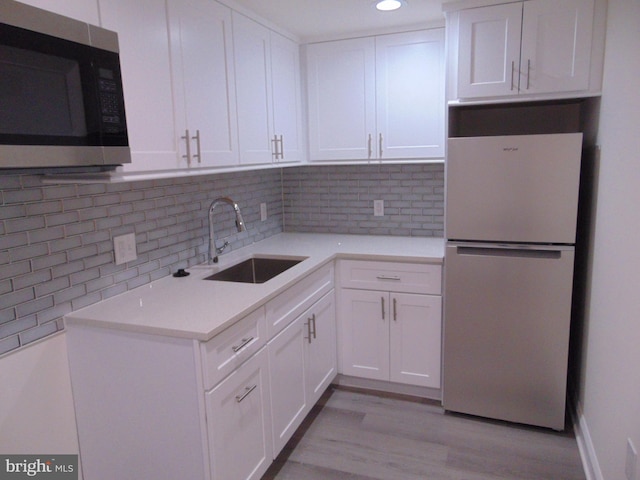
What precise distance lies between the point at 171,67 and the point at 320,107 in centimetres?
135

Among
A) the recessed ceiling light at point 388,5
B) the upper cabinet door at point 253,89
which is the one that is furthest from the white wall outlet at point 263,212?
the recessed ceiling light at point 388,5

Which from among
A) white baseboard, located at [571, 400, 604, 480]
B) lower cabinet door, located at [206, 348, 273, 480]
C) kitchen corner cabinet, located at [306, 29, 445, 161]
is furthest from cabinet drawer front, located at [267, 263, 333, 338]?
white baseboard, located at [571, 400, 604, 480]

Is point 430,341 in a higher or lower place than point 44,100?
lower

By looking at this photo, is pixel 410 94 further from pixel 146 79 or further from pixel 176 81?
pixel 146 79

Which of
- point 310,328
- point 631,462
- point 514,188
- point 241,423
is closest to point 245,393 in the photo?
point 241,423

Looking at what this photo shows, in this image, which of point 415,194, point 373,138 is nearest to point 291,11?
point 373,138

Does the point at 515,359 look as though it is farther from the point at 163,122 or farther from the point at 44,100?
the point at 44,100

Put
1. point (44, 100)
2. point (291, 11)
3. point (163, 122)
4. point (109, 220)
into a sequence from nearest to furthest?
1. point (44, 100)
2. point (163, 122)
3. point (109, 220)
4. point (291, 11)

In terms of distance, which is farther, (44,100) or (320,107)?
(320,107)

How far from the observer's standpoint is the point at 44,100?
1223 mm

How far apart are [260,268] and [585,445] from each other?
1891mm

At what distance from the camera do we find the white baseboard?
2010mm

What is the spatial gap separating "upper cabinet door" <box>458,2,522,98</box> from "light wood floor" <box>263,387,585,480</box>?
177 centimetres

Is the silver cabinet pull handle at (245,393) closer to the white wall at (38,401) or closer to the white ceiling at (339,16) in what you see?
the white wall at (38,401)
